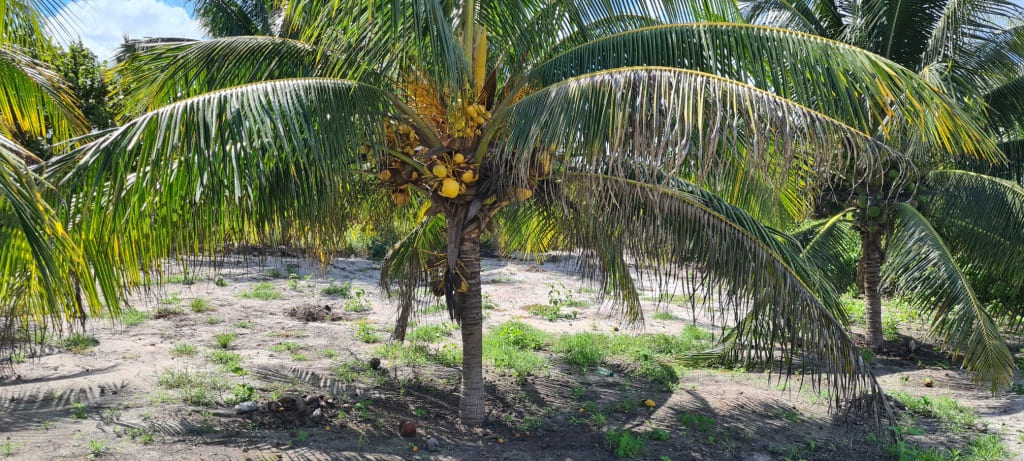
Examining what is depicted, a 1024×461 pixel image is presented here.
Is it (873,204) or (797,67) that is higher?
(797,67)

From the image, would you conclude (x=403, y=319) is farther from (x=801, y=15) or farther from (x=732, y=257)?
(x=801, y=15)

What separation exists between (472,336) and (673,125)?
2738 mm

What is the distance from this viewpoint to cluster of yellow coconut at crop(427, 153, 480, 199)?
5094 millimetres

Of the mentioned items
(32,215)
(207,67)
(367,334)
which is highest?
(207,67)

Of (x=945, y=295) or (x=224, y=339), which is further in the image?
(x=224, y=339)

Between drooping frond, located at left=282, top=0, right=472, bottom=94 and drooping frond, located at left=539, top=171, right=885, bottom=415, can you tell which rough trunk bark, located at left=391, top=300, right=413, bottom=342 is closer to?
drooping frond, located at left=539, top=171, right=885, bottom=415

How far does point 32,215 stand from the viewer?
2.88m

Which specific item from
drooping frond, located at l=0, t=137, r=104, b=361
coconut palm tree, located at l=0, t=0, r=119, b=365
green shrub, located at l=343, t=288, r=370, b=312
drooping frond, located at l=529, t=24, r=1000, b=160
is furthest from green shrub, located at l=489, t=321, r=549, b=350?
drooping frond, located at l=0, t=137, r=104, b=361

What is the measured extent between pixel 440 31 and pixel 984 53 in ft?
23.7

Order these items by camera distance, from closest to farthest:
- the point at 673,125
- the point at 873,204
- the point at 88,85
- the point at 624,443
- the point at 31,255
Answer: the point at 31,255 < the point at 673,125 < the point at 624,443 < the point at 873,204 < the point at 88,85

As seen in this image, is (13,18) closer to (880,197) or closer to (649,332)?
(649,332)

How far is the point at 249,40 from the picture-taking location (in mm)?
5426

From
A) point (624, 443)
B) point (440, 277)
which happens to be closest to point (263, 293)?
point (440, 277)

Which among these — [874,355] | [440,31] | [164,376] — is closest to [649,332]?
[874,355]
